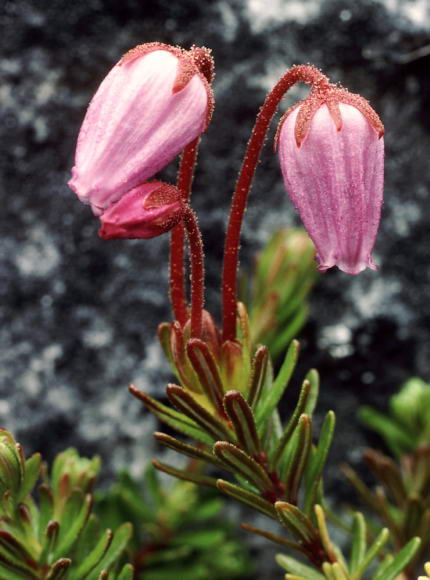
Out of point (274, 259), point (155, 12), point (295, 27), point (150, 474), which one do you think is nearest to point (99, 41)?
point (155, 12)

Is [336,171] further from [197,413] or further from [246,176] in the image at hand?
[197,413]

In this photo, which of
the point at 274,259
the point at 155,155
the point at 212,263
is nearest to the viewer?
the point at 155,155

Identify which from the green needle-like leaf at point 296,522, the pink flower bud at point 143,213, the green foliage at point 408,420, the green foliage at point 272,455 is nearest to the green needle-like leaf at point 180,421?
the green foliage at point 272,455

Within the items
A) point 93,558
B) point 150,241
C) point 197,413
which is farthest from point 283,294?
point 93,558

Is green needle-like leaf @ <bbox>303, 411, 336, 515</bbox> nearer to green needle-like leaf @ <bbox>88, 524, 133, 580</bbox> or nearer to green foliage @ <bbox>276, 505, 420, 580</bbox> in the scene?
green foliage @ <bbox>276, 505, 420, 580</bbox>

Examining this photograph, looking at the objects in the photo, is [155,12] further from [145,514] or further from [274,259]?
[145,514]
